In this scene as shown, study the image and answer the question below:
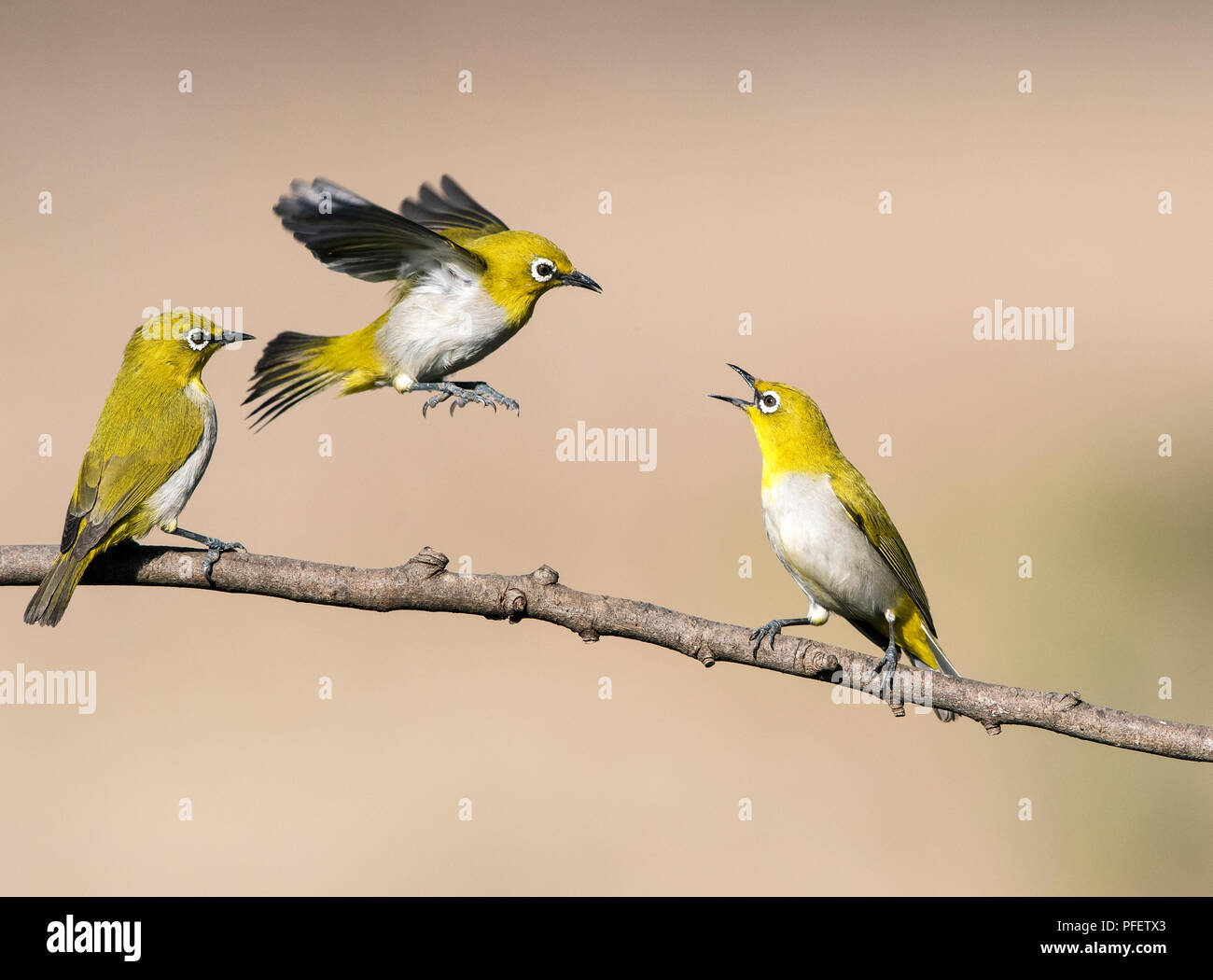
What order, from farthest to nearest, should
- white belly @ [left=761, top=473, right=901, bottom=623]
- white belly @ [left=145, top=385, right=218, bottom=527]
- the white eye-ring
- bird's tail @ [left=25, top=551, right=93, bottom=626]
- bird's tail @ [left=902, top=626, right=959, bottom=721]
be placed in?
bird's tail @ [left=902, top=626, right=959, bottom=721] → white belly @ [left=761, top=473, right=901, bottom=623] → white belly @ [left=145, top=385, right=218, bottom=527] → bird's tail @ [left=25, top=551, right=93, bottom=626] → the white eye-ring

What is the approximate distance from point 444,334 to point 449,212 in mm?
2155

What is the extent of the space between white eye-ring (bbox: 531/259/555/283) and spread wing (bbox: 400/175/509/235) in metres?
1.69

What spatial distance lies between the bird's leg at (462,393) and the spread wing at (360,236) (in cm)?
51

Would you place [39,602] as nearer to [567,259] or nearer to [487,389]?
[487,389]

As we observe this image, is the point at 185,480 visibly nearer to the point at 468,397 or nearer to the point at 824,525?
the point at 468,397

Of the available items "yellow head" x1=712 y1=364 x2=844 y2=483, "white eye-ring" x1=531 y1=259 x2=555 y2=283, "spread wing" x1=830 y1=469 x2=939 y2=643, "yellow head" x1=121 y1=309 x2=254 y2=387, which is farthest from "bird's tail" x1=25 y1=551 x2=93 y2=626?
"spread wing" x1=830 y1=469 x2=939 y2=643

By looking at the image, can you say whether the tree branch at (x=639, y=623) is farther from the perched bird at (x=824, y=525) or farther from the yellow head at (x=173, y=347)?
the yellow head at (x=173, y=347)

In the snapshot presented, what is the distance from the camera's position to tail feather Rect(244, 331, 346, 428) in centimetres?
440

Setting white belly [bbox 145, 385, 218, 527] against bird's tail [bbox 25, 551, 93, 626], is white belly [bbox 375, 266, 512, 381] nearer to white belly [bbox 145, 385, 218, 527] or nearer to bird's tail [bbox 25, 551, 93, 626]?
white belly [bbox 145, 385, 218, 527]

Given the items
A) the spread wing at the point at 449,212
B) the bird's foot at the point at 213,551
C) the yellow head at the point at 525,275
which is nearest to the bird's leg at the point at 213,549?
the bird's foot at the point at 213,551

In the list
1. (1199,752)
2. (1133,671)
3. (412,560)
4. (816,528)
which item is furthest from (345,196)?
(1133,671)

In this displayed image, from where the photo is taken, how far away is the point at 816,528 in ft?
17.0

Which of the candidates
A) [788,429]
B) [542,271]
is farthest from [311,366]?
[788,429]

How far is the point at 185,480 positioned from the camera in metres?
4.81
